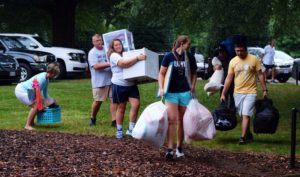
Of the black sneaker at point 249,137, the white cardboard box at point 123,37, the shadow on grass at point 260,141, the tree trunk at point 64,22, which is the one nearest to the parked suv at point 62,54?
the tree trunk at point 64,22

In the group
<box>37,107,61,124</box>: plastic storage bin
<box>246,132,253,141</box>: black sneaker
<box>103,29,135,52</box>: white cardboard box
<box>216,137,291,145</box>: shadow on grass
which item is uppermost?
<box>103,29,135,52</box>: white cardboard box

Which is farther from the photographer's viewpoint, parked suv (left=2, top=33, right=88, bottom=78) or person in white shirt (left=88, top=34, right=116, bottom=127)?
parked suv (left=2, top=33, right=88, bottom=78)

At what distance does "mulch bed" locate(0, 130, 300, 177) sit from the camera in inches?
298

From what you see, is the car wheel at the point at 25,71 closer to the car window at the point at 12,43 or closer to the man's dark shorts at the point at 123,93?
the car window at the point at 12,43

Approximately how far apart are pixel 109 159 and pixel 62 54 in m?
19.6

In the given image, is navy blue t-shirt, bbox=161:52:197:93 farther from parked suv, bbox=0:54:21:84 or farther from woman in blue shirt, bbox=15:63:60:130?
parked suv, bbox=0:54:21:84

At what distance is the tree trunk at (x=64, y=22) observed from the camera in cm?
3194

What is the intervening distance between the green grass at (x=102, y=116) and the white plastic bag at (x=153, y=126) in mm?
2072

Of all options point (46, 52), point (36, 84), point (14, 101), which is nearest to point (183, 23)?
point (14, 101)

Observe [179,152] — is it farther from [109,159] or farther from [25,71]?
[25,71]

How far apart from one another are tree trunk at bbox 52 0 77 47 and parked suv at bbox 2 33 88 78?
12.9 feet

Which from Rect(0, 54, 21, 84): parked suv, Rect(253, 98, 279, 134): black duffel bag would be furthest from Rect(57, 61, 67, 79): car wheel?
Rect(253, 98, 279, 134): black duffel bag

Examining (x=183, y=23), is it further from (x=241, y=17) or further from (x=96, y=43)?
(x=96, y=43)

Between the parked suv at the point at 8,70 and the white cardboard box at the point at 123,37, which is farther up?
the white cardboard box at the point at 123,37
